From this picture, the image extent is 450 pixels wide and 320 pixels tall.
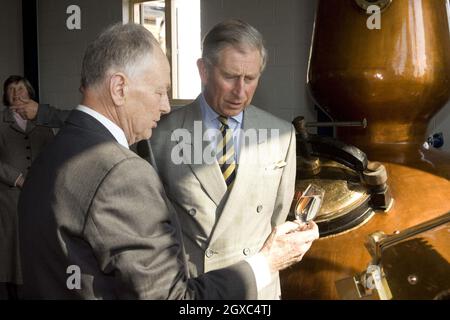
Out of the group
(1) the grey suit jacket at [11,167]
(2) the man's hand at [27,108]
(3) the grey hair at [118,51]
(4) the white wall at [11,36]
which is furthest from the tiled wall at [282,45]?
(1) the grey suit jacket at [11,167]

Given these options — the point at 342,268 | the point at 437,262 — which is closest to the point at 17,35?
the point at 342,268

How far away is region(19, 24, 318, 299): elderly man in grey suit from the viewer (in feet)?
1.89

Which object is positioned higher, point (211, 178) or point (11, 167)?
point (211, 178)

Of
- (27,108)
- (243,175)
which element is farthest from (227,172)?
(27,108)

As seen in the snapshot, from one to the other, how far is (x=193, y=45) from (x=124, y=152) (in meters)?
0.43

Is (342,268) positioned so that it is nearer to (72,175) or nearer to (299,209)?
(299,209)

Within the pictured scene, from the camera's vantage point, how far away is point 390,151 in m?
0.97

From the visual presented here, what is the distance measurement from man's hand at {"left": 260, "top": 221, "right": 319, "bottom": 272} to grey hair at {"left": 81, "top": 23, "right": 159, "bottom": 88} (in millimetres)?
294

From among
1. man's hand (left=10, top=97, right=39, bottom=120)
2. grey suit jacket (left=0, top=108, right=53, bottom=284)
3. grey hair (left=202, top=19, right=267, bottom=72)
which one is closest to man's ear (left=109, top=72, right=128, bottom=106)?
grey hair (left=202, top=19, right=267, bottom=72)

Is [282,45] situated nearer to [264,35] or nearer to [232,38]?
[264,35]

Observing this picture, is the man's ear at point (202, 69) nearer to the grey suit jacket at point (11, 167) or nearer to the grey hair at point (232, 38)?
the grey hair at point (232, 38)

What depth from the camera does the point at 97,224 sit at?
570mm

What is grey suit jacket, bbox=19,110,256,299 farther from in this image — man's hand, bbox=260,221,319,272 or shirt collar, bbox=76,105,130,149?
man's hand, bbox=260,221,319,272

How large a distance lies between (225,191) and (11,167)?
133 centimetres
